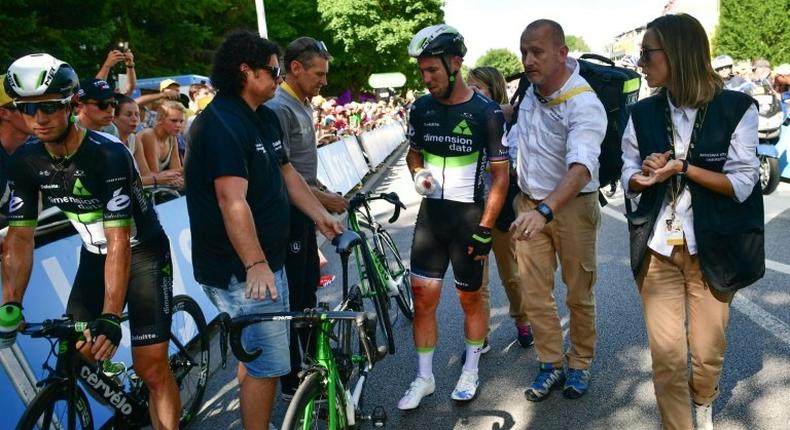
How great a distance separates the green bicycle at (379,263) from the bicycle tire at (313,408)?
1.09 meters

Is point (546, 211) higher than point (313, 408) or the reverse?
higher

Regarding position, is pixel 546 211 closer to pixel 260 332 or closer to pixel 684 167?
pixel 684 167

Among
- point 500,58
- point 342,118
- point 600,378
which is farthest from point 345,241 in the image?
point 500,58

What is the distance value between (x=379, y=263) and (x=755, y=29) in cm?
5385

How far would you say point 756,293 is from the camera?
558cm

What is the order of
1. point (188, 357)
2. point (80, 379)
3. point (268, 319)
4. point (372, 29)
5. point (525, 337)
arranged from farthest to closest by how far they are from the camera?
point (372, 29) → point (525, 337) → point (188, 357) → point (80, 379) → point (268, 319)

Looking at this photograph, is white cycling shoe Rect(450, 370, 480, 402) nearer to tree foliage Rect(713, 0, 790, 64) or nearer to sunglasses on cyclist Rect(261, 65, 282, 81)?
sunglasses on cyclist Rect(261, 65, 282, 81)

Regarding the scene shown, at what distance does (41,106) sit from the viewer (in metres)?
2.71

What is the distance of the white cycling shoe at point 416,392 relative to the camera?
395 cm

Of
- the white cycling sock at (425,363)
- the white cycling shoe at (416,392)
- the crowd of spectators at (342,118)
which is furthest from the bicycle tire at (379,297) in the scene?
the crowd of spectators at (342,118)

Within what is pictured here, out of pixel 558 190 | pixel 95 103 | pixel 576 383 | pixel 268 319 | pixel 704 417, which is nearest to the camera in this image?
pixel 268 319

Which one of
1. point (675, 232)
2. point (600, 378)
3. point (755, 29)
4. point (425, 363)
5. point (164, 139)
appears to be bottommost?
point (755, 29)

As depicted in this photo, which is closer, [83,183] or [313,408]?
[313,408]

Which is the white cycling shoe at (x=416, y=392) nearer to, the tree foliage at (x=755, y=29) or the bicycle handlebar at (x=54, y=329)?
the bicycle handlebar at (x=54, y=329)
